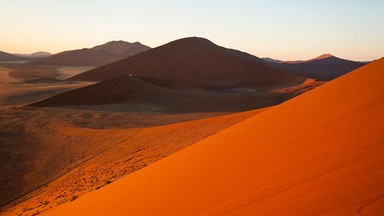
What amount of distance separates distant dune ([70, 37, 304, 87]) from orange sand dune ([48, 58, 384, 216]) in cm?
4782

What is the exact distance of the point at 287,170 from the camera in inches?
129

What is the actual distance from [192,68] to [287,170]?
A: 57.6 metres

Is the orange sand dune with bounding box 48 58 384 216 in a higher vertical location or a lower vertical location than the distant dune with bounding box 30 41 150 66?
lower

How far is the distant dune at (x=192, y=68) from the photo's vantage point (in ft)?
182

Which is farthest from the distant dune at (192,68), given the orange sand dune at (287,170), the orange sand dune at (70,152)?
the orange sand dune at (287,170)

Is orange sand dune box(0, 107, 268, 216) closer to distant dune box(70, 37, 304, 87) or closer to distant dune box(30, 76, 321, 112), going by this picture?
distant dune box(30, 76, 321, 112)

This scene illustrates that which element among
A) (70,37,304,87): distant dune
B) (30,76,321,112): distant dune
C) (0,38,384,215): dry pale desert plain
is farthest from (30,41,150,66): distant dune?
(0,38,384,215): dry pale desert plain

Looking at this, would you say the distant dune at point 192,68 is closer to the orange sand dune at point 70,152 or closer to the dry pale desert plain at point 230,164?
the orange sand dune at point 70,152

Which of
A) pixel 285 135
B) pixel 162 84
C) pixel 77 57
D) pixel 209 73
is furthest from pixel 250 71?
pixel 77 57

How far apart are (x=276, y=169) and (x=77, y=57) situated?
5198 inches

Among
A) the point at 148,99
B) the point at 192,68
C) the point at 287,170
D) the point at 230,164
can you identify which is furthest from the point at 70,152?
the point at 192,68

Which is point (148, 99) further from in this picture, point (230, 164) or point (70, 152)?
point (230, 164)

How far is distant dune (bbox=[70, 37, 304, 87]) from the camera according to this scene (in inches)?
2180

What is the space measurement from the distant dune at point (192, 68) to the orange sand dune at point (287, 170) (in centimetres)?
4782
